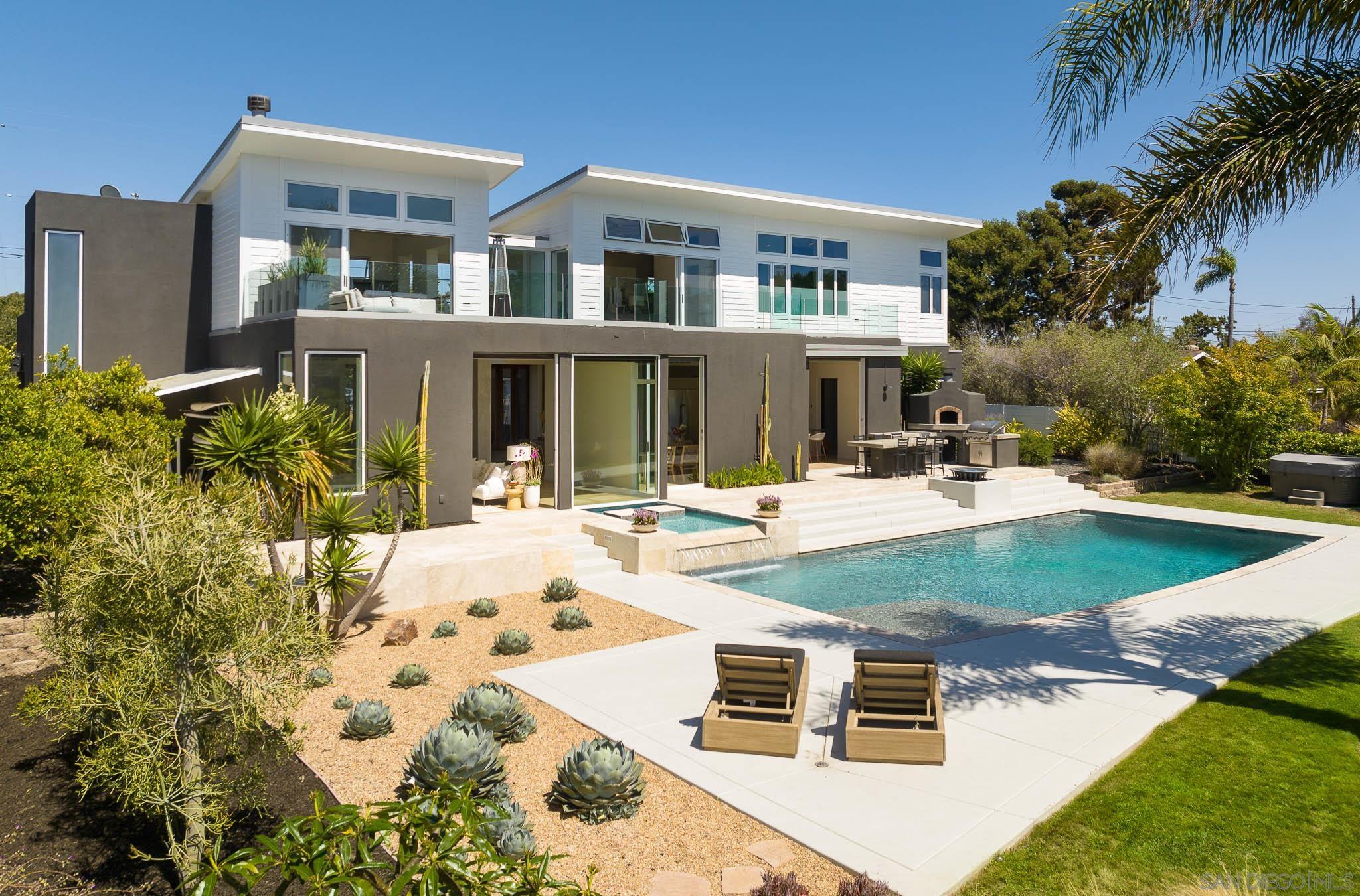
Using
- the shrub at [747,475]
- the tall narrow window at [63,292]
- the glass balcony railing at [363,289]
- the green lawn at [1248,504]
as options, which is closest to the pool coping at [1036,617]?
the green lawn at [1248,504]

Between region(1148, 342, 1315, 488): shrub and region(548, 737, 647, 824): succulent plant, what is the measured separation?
20742 millimetres

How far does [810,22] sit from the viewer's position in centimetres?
2791

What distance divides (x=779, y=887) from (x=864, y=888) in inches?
17.7

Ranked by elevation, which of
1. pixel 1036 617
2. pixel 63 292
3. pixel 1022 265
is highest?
pixel 1022 265

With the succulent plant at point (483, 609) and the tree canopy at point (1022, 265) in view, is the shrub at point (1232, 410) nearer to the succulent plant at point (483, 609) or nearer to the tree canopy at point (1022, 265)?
the succulent plant at point (483, 609)

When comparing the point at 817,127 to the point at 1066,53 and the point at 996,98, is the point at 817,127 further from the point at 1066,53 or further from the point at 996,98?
the point at 1066,53

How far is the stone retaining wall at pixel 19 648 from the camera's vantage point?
884 centimetres

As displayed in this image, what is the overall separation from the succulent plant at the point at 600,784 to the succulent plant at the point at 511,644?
3.73m

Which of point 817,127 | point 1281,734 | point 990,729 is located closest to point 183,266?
point 990,729

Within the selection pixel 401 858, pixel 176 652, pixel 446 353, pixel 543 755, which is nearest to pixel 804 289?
pixel 446 353

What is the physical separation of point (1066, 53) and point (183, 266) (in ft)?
60.2

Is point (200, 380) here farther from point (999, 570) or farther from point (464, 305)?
point (999, 570)

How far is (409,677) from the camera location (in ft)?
27.6

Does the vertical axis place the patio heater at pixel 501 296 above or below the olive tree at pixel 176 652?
above
